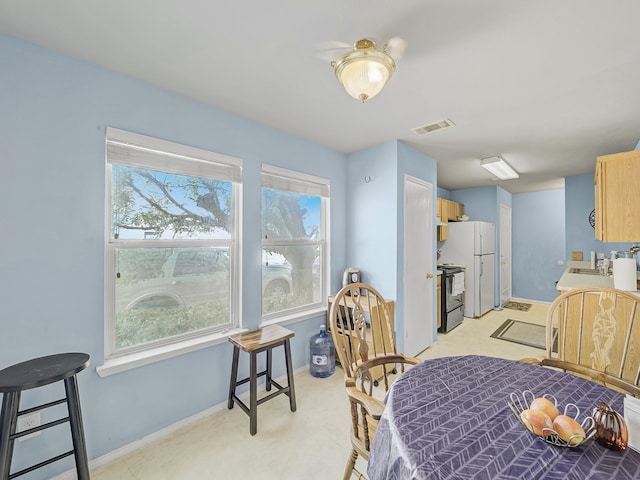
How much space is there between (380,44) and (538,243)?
20.3ft

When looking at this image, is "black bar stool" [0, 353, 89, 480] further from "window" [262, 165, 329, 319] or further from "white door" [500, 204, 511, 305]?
"white door" [500, 204, 511, 305]

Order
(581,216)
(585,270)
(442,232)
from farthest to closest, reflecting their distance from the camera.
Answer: (442,232)
(581,216)
(585,270)

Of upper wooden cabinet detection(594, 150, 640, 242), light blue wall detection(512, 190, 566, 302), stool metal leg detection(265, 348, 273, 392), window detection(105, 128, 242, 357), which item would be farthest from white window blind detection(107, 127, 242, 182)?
light blue wall detection(512, 190, 566, 302)

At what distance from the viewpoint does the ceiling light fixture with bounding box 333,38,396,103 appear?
1374 mm

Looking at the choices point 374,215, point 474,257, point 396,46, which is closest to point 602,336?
point 374,215

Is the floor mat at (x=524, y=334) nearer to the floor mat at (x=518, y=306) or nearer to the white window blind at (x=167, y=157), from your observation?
the floor mat at (x=518, y=306)

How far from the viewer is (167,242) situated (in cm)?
200

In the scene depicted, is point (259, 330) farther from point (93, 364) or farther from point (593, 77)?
point (593, 77)

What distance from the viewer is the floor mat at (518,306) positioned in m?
5.28

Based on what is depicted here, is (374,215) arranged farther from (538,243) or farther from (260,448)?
(538,243)

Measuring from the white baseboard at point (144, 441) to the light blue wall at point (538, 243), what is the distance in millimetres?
6424

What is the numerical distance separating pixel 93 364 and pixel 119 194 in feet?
3.48

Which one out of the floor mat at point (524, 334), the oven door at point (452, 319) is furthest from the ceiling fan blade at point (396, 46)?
the floor mat at point (524, 334)

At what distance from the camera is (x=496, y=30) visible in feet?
4.48
